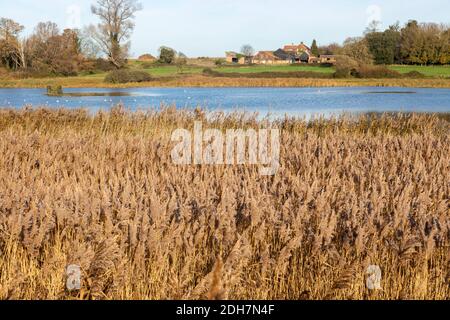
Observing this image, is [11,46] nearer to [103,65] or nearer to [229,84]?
[103,65]

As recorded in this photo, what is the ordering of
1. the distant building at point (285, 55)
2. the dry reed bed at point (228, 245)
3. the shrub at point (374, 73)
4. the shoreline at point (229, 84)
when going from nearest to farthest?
the dry reed bed at point (228, 245)
the shoreline at point (229, 84)
the shrub at point (374, 73)
the distant building at point (285, 55)

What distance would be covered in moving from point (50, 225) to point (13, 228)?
0.34m

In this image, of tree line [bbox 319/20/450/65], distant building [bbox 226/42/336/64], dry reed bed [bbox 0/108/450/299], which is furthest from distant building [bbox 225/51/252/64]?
dry reed bed [bbox 0/108/450/299]

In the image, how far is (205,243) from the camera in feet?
15.6

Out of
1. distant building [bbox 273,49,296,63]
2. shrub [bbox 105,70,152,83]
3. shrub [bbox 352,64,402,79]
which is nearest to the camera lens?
shrub [bbox 105,70,152,83]

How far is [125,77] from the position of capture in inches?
2201

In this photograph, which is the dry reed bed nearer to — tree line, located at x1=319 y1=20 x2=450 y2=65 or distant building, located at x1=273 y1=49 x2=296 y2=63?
tree line, located at x1=319 y1=20 x2=450 y2=65

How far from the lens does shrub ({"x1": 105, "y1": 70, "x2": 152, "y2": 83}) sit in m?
54.7

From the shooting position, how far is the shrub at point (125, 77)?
5466cm
